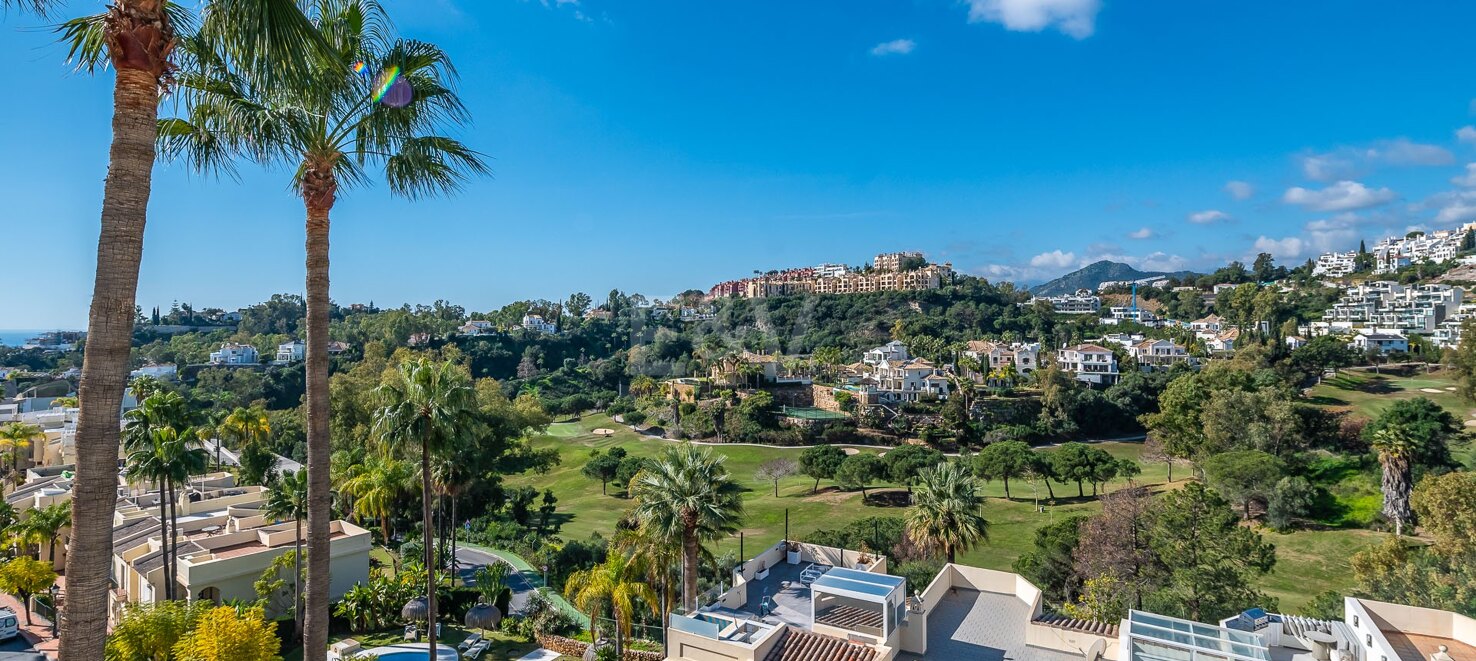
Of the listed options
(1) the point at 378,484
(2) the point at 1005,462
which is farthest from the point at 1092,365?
(1) the point at 378,484

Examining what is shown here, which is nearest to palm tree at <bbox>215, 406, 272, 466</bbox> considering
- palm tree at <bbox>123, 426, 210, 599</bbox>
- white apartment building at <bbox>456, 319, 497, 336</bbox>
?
palm tree at <bbox>123, 426, 210, 599</bbox>

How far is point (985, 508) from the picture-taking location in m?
38.1

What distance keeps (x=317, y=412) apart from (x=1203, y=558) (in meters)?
22.2

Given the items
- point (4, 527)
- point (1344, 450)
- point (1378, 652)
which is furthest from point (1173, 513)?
point (4, 527)

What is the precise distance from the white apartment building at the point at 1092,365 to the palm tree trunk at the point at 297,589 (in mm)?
70659

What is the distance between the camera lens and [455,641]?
1925cm

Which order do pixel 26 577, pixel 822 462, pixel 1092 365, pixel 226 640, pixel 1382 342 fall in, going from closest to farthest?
pixel 226 640 < pixel 26 577 < pixel 822 462 < pixel 1382 342 < pixel 1092 365

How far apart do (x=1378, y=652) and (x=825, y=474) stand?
110 feet

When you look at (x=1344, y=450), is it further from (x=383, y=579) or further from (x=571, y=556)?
(x=383, y=579)

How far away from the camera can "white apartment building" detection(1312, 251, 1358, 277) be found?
455 feet

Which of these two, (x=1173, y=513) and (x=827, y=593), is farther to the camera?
(x=1173, y=513)

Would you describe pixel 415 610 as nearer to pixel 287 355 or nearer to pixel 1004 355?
pixel 1004 355

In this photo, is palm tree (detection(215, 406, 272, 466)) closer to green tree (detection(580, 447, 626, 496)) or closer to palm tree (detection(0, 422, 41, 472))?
palm tree (detection(0, 422, 41, 472))

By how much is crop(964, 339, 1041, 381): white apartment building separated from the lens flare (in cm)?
7633
